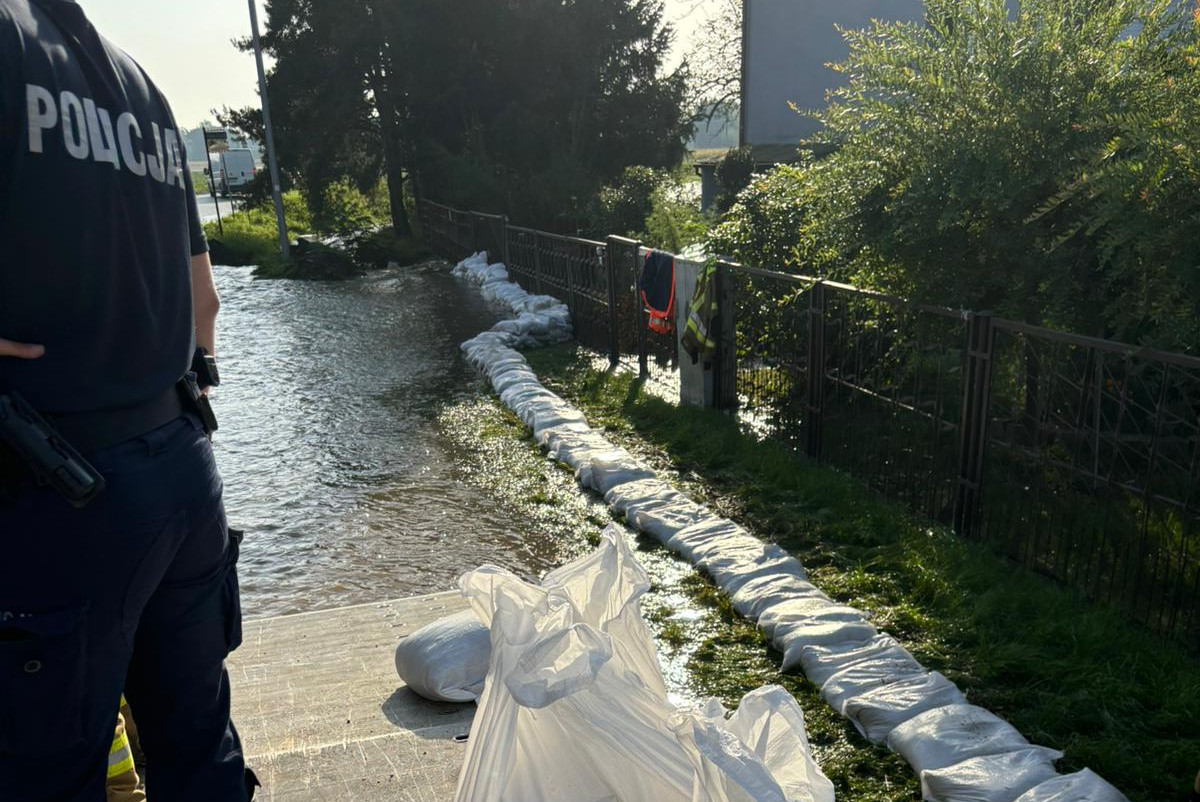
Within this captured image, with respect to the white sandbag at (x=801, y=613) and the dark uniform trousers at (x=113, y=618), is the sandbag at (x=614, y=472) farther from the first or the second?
the dark uniform trousers at (x=113, y=618)

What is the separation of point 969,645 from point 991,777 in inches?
40.3

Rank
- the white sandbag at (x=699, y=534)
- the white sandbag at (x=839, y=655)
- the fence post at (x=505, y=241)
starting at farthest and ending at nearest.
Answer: the fence post at (x=505, y=241) → the white sandbag at (x=699, y=534) → the white sandbag at (x=839, y=655)

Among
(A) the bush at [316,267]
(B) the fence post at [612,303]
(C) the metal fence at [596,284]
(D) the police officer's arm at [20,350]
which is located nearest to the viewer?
(D) the police officer's arm at [20,350]

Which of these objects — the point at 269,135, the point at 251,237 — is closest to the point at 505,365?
the point at 269,135

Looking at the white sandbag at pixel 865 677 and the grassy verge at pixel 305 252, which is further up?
the white sandbag at pixel 865 677

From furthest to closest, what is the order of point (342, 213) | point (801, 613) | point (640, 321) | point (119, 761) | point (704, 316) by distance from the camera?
point (342, 213) < point (640, 321) < point (704, 316) < point (801, 613) < point (119, 761)

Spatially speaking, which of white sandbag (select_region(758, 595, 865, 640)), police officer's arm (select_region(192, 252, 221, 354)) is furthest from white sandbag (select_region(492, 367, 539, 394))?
police officer's arm (select_region(192, 252, 221, 354))

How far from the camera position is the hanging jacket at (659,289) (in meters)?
7.66

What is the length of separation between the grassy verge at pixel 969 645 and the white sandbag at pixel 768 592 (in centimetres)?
6

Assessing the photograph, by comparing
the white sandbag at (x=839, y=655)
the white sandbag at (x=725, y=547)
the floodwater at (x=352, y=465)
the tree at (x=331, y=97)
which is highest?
the tree at (x=331, y=97)

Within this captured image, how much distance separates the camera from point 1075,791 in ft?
7.95

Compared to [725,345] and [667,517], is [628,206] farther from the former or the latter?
[667,517]

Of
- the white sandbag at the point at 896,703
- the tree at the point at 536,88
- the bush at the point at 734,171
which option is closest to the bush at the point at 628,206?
the bush at the point at 734,171

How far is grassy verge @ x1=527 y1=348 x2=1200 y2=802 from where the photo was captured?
284 cm
